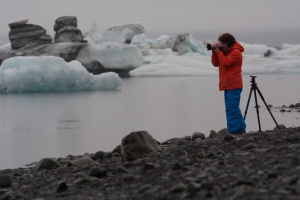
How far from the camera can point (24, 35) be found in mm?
38281

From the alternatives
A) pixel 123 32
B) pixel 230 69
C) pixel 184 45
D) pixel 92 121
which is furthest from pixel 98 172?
pixel 123 32

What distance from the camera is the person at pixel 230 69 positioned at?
6.45 m

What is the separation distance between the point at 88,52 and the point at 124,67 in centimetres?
217

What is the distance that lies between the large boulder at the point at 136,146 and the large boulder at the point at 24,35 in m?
33.6

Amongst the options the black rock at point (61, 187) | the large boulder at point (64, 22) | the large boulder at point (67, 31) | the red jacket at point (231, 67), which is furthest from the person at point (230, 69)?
the large boulder at point (64, 22)

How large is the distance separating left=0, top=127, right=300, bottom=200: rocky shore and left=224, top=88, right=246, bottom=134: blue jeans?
131 centimetres

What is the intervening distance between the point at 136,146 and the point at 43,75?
16208 mm

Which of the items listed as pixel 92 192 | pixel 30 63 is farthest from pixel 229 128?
pixel 30 63

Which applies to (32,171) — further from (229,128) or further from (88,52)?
(88,52)

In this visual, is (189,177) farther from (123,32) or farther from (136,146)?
(123,32)

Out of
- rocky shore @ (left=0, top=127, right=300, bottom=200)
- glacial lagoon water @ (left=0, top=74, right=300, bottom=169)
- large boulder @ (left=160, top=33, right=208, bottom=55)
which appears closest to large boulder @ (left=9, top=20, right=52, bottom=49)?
large boulder @ (left=160, top=33, right=208, bottom=55)

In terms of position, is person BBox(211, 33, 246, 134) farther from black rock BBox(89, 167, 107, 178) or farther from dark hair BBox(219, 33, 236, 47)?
black rock BBox(89, 167, 107, 178)

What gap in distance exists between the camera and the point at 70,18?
129 ft

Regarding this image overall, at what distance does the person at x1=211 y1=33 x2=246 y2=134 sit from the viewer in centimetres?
645
